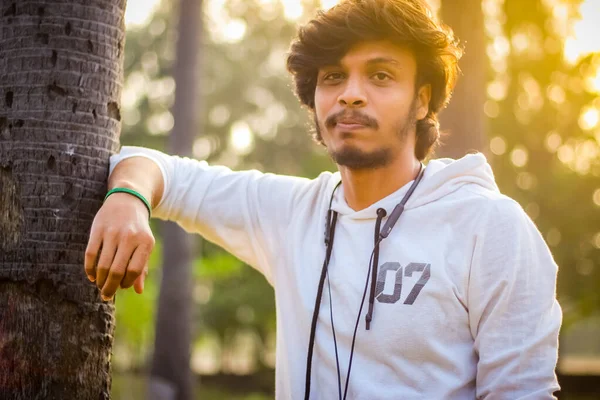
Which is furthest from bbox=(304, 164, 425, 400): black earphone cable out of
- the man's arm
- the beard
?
the man's arm

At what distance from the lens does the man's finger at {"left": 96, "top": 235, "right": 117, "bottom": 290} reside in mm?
2350

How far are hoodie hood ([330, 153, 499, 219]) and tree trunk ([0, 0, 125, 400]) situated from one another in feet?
3.98

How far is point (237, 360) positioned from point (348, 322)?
33.5 m

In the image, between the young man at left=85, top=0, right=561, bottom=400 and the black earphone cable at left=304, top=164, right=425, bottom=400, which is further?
the black earphone cable at left=304, top=164, right=425, bottom=400

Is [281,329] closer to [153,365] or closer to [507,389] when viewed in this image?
[507,389]

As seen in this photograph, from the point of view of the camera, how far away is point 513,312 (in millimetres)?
2547

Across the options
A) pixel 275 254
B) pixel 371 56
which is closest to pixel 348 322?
pixel 275 254

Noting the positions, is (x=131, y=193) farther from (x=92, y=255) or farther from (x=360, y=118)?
(x=360, y=118)

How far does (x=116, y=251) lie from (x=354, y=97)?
4.13ft

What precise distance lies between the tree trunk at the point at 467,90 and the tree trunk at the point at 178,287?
731 centimetres

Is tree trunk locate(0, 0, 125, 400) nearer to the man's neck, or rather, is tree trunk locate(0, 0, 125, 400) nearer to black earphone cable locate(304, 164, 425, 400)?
black earphone cable locate(304, 164, 425, 400)

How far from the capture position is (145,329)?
64.3 ft

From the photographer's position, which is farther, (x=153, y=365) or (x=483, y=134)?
(x=153, y=365)

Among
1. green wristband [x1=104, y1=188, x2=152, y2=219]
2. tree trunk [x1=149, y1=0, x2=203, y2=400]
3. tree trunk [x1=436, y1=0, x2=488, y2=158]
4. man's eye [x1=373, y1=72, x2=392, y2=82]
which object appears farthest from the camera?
tree trunk [x1=149, y1=0, x2=203, y2=400]
